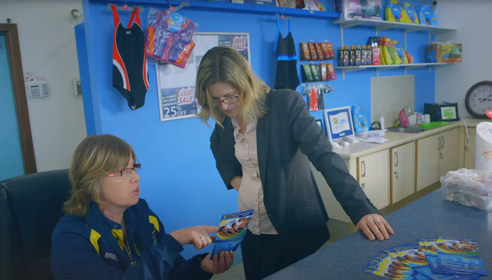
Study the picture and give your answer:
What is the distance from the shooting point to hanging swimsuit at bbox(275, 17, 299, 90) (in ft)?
10.4

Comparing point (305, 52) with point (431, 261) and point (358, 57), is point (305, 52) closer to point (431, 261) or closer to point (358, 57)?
point (358, 57)

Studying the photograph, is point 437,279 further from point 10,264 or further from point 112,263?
point 10,264

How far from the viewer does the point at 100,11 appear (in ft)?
7.59

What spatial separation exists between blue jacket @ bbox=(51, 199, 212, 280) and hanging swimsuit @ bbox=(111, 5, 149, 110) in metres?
1.07

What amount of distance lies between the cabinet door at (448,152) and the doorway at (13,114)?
4311 mm

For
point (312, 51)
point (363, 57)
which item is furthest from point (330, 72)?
point (363, 57)

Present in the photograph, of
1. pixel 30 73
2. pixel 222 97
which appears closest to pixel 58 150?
pixel 30 73

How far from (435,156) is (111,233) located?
378 centimetres

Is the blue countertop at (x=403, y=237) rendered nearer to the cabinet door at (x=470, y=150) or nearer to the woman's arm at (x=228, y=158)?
the woman's arm at (x=228, y=158)

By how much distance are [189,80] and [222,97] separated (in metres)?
1.28

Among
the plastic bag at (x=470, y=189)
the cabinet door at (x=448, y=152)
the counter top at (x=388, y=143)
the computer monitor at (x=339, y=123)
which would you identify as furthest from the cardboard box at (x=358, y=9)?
the plastic bag at (x=470, y=189)

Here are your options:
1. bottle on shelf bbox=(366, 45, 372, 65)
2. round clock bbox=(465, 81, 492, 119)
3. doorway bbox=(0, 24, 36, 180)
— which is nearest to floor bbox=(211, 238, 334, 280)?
doorway bbox=(0, 24, 36, 180)

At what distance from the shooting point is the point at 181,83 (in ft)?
8.91

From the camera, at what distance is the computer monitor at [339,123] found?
3.66 m
